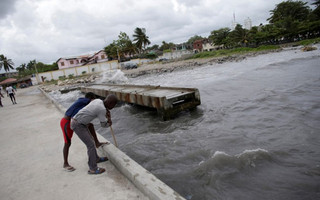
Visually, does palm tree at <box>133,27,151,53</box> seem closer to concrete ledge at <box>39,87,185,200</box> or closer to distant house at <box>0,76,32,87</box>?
distant house at <box>0,76,32,87</box>

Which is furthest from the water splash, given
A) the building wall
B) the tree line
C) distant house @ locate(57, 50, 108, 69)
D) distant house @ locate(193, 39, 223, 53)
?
distant house @ locate(193, 39, 223, 53)

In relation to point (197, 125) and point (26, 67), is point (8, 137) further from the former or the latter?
point (26, 67)

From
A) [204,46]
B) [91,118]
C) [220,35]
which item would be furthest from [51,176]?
[204,46]

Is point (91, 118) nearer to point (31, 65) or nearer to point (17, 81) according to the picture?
point (17, 81)

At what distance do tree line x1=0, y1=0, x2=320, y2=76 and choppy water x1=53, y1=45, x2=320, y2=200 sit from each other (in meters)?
49.2

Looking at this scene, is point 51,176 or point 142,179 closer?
point 142,179

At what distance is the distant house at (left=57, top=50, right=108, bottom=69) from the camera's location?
208 ft

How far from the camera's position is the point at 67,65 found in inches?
2501

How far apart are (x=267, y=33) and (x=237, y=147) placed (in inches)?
2188

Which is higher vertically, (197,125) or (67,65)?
(67,65)

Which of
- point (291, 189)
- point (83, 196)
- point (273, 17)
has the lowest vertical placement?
point (291, 189)

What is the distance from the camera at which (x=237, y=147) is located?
5293mm

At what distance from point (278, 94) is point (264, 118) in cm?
371

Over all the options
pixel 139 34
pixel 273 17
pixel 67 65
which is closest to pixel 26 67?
pixel 67 65
